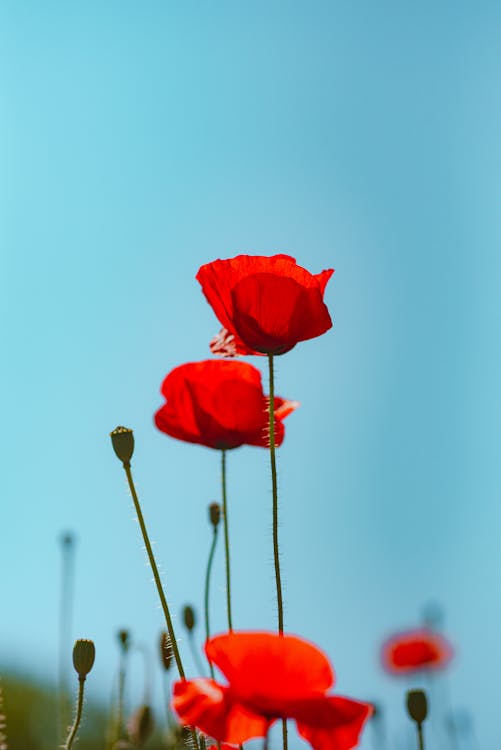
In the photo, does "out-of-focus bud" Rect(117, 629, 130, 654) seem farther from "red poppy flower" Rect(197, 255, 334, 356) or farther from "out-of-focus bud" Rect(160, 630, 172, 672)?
"red poppy flower" Rect(197, 255, 334, 356)

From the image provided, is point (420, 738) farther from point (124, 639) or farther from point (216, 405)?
point (124, 639)

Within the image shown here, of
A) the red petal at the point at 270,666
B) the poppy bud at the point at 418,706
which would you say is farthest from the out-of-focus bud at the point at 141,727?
the red petal at the point at 270,666

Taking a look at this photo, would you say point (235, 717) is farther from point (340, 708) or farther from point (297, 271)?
point (297, 271)

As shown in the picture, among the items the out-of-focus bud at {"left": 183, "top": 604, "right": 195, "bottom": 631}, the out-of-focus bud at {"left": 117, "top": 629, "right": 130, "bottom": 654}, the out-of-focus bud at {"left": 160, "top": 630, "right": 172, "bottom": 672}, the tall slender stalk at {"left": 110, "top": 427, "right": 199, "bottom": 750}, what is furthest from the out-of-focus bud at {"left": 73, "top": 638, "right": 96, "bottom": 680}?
the out-of-focus bud at {"left": 117, "top": 629, "right": 130, "bottom": 654}

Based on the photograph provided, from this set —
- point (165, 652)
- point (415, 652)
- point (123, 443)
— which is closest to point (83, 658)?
point (123, 443)

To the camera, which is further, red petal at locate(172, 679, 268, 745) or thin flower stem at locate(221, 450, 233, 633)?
thin flower stem at locate(221, 450, 233, 633)

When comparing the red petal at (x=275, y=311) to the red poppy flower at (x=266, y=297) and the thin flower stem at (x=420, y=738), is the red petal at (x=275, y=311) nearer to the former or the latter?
the red poppy flower at (x=266, y=297)
